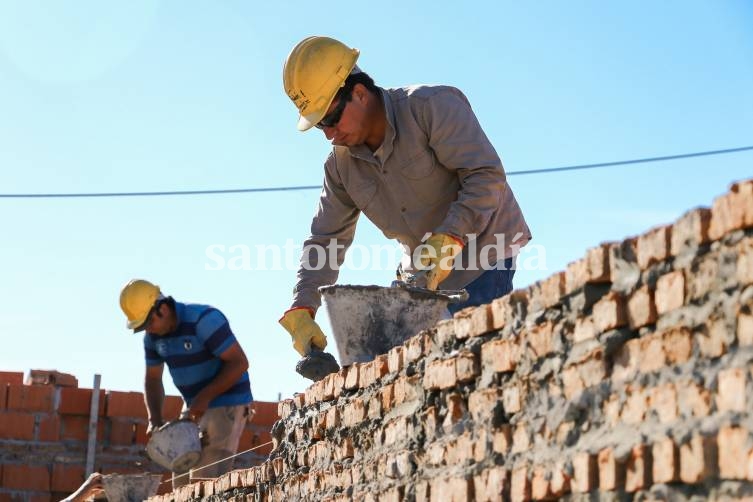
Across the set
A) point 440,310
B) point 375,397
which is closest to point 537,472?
point 375,397

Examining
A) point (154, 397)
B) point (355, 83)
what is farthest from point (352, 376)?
point (154, 397)

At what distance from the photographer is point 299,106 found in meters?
4.54

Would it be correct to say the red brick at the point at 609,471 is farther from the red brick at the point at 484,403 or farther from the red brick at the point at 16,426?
the red brick at the point at 16,426

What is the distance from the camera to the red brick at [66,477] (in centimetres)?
854

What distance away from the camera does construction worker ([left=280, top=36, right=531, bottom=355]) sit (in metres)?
4.43

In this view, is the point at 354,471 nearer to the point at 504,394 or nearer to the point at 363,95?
the point at 504,394

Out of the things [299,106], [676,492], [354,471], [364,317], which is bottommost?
[676,492]

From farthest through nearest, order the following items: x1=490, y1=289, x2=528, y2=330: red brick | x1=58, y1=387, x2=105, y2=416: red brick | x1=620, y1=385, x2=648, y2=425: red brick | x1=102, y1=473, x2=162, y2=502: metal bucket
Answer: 1. x1=58, y1=387, x2=105, y2=416: red brick
2. x1=102, y1=473, x2=162, y2=502: metal bucket
3. x1=490, y1=289, x2=528, y2=330: red brick
4. x1=620, y1=385, x2=648, y2=425: red brick

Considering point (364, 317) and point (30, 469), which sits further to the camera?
point (30, 469)

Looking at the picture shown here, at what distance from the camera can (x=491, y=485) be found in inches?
117

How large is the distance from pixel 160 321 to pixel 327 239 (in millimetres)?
2185

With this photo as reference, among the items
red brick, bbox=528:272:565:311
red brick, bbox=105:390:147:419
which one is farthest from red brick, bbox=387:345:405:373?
red brick, bbox=105:390:147:419

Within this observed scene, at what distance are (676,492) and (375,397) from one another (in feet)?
5.65

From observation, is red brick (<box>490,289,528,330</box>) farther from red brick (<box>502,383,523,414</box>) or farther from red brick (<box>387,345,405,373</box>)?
red brick (<box>387,345,405,373</box>)
